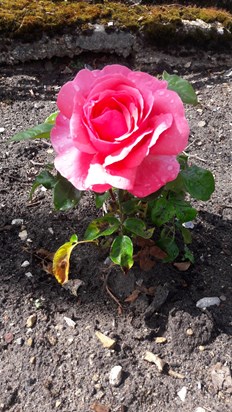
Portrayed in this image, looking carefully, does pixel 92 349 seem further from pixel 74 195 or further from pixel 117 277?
pixel 74 195

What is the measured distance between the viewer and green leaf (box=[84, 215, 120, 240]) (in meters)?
1.46

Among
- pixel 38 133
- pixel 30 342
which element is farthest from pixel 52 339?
pixel 38 133

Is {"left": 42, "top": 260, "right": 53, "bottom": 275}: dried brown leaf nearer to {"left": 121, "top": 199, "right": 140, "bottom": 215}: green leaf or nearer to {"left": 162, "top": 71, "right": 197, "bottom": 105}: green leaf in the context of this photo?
{"left": 121, "top": 199, "right": 140, "bottom": 215}: green leaf

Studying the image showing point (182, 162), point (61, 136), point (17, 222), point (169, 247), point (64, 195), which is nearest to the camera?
point (61, 136)

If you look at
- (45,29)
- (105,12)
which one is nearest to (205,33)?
(105,12)

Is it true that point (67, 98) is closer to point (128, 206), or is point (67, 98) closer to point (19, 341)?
point (128, 206)

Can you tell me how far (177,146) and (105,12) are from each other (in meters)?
1.74

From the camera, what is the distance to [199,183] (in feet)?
4.66

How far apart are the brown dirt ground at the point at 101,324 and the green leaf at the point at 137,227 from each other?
0.23 metres

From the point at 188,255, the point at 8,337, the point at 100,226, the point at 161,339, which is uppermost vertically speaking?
the point at 100,226

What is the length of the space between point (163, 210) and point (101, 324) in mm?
359

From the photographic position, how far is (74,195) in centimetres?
138

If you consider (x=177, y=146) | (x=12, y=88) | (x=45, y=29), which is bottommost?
(x=12, y=88)

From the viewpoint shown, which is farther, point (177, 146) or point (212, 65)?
point (212, 65)
